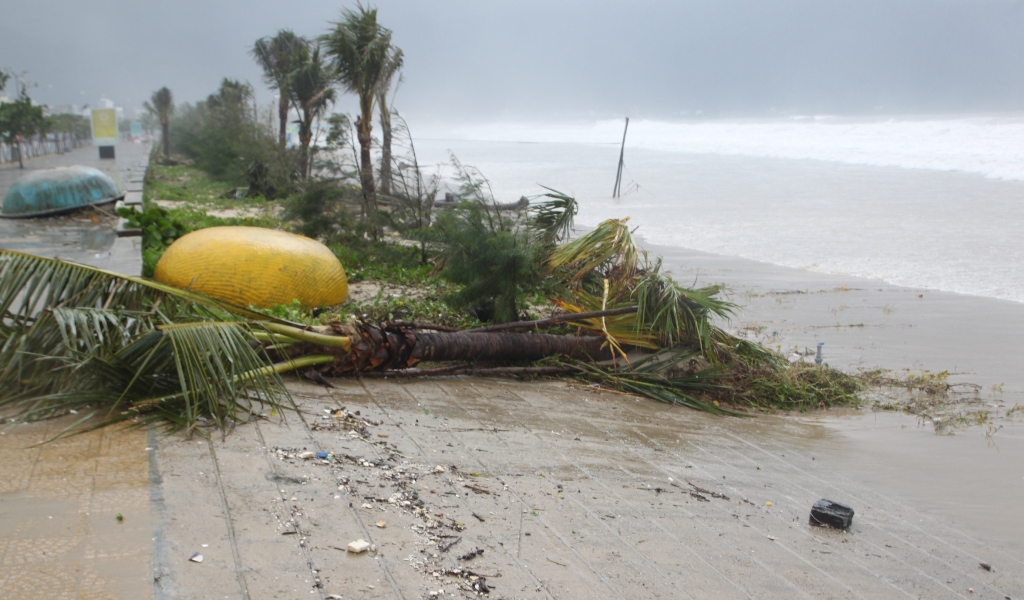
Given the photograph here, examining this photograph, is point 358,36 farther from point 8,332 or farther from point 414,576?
point 414,576

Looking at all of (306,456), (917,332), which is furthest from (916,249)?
(306,456)

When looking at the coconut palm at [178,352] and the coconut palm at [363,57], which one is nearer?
the coconut palm at [178,352]

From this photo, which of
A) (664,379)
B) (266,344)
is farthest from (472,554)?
(664,379)

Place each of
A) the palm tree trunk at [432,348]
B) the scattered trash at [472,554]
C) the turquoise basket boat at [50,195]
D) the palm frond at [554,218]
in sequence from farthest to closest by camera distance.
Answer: the turquoise basket boat at [50,195] → the palm frond at [554,218] → the palm tree trunk at [432,348] → the scattered trash at [472,554]

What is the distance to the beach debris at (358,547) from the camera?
303cm

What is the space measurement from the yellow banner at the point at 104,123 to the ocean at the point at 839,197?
14.1 metres

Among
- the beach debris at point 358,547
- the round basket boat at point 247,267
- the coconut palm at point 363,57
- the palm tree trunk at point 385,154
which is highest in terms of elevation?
the coconut palm at point 363,57

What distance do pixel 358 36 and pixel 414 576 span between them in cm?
1228

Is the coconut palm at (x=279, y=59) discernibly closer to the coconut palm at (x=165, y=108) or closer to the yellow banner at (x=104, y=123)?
the yellow banner at (x=104, y=123)

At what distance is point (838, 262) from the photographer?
15.1 meters

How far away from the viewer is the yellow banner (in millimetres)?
28031

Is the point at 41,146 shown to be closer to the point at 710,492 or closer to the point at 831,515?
the point at 710,492

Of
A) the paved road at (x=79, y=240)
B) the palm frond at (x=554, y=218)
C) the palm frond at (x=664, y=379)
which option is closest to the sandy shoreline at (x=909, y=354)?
the palm frond at (x=664, y=379)

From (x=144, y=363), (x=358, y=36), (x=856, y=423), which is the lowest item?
(x=856, y=423)
